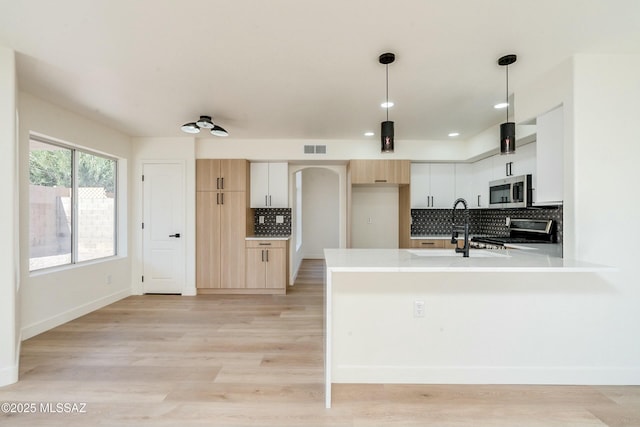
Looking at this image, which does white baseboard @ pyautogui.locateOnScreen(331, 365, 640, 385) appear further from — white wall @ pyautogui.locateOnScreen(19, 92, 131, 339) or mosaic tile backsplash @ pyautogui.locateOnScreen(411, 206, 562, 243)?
white wall @ pyautogui.locateOnScreen(19, 92, 131, 339)

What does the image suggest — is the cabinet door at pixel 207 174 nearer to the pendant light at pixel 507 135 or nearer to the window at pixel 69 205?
the window at pixel 69 205

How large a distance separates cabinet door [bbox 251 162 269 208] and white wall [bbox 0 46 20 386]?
2.89 metres

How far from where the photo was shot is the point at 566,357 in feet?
6.67

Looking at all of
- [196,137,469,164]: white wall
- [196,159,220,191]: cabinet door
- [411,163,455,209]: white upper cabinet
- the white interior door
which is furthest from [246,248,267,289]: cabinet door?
[411,163,455,209]: white upper cabinet

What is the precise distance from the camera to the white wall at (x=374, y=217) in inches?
206

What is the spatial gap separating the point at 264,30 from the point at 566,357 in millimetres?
3156

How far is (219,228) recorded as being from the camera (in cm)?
438

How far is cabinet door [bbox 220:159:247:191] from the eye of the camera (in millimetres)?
4379

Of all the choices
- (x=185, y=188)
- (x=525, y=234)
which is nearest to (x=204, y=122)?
(x=185, y=188)

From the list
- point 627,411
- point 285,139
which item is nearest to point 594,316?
point 627,411

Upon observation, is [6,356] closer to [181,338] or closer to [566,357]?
[181,338]

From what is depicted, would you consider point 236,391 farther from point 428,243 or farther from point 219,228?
point 428,243

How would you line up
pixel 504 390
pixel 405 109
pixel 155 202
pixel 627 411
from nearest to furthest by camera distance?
pixel 627 411 → pixel 504 390 → pixel 405 109 → pixel 155 202

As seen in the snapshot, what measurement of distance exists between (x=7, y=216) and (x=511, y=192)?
16.3 ft
